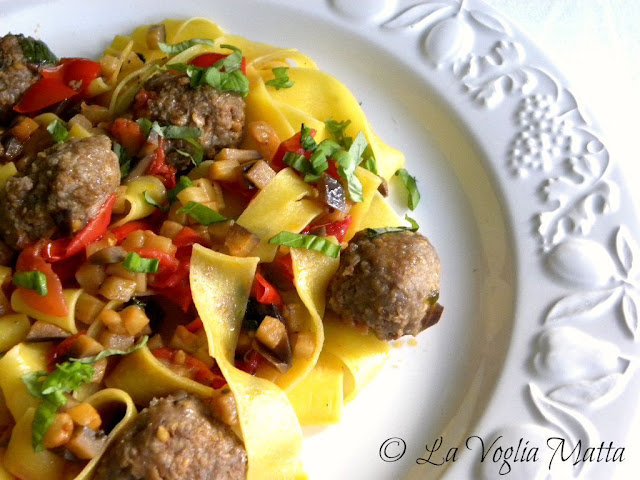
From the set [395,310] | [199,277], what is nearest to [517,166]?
[395,310]

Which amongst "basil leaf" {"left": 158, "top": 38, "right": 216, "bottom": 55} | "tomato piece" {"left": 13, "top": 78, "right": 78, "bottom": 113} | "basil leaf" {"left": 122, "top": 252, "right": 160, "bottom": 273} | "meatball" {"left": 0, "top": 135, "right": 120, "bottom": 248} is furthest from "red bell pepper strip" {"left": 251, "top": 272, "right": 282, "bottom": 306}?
"tomato piece" {"left": 13, "top": 78, "right": 78, "bottom": 113}

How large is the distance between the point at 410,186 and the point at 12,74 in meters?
3.47

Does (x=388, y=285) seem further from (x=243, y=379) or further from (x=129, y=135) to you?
(x=129, y=135)

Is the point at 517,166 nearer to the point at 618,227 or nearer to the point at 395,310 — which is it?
the point at 618,227

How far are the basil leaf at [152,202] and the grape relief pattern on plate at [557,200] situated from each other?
8.85 feet

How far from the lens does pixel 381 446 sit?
4.69 metres

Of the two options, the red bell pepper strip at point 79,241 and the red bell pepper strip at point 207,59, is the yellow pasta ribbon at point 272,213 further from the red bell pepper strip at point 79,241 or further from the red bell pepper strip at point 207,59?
the red bell pepper strip at point 207,59

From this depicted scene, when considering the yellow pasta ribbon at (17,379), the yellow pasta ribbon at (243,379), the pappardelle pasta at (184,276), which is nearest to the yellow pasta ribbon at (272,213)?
the pappardelle pasta at (184,276)

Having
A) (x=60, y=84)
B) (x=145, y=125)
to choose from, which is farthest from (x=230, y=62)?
(x=60, y=84)

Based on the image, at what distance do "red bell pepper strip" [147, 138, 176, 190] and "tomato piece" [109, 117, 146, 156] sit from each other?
0.18 metres

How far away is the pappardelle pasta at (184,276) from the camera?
414 cm

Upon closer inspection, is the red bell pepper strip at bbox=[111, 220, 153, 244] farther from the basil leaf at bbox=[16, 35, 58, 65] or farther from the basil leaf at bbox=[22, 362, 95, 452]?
the basil leaf at bbox=[16, 35, 58, 65]

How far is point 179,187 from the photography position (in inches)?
196

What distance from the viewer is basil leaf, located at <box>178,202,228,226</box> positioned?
15.8 feet
